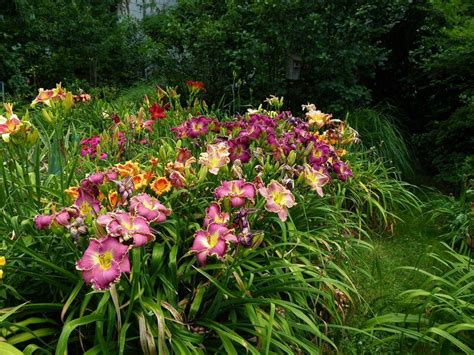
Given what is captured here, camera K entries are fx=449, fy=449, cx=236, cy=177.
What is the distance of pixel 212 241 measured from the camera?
1.52m

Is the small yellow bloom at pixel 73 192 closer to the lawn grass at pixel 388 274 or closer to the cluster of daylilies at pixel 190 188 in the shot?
the cluster of daylilies at pixel 190 188

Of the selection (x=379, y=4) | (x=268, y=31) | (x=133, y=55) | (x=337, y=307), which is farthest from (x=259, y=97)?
(x=133, y=55)

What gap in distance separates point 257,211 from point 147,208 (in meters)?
0.50

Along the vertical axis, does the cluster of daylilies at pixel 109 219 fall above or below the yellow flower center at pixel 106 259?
above

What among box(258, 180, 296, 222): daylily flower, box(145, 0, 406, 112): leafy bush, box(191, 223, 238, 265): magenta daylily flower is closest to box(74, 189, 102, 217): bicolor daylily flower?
box(191, 223, 238, 265): magenta daylily flower

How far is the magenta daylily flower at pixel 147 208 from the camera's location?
148 centimetres

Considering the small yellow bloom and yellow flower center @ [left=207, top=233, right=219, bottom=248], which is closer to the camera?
yellow flower center @ [left=207, top=233, right=219, bottom=248]

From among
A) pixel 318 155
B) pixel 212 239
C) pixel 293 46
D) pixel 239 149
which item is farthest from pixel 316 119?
pixel 293 46

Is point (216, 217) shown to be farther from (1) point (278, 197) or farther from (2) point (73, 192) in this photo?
(2) point (73, 192)

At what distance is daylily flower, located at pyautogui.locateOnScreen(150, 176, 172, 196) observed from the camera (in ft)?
5.65

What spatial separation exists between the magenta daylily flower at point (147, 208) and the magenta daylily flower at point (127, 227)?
7cm

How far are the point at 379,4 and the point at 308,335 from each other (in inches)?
161

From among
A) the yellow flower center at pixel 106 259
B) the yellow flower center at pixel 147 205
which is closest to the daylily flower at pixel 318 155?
the yellow flower center at pixel 147 205

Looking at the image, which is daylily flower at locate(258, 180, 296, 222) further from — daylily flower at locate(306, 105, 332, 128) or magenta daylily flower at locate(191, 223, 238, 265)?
daylily flower at locate(306, 105, 332, 128)
